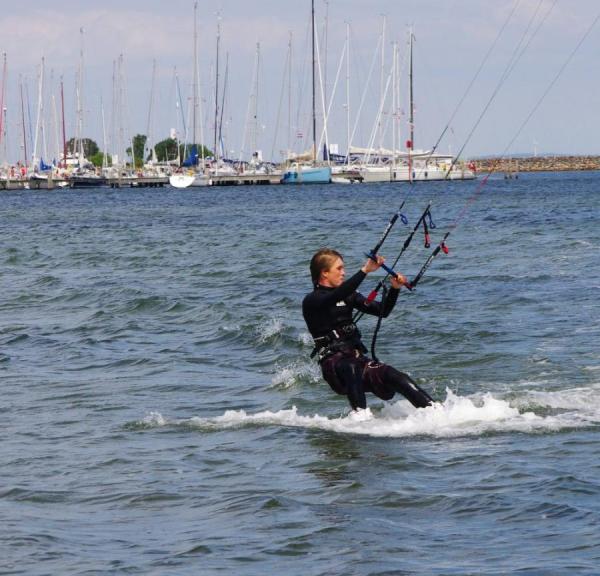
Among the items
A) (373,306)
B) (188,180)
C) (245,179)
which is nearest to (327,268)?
(373,306)

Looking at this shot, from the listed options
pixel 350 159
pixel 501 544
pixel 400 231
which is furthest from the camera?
pixel 350 159

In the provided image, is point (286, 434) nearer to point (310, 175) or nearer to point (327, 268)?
point (327, 268)

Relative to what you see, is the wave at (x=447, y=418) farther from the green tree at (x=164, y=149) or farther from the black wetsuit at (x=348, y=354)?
the green tree at (x=164, y=149)

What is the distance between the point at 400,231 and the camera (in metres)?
43.3

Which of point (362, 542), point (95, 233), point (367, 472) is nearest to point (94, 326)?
point (367, 472)

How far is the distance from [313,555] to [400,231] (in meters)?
36.6

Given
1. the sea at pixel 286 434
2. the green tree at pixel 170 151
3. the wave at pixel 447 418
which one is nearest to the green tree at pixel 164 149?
the green tree at pixel 170 151

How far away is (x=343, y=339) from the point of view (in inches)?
389

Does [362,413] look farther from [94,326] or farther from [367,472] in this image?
[94,326]

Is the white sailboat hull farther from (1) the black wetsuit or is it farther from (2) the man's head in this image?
(2) the man's head

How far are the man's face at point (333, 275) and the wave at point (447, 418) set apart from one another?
111 centimetres

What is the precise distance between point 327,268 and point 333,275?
7 centimetres

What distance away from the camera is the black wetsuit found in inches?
382

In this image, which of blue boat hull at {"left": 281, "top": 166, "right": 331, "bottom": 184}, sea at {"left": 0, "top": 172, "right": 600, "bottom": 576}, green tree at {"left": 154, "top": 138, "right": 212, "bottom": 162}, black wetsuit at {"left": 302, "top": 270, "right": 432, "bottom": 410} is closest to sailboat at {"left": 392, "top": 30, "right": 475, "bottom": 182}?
blue boat hull at {"left": 281, "top": 166, "right": 331, "bottom": 184}
